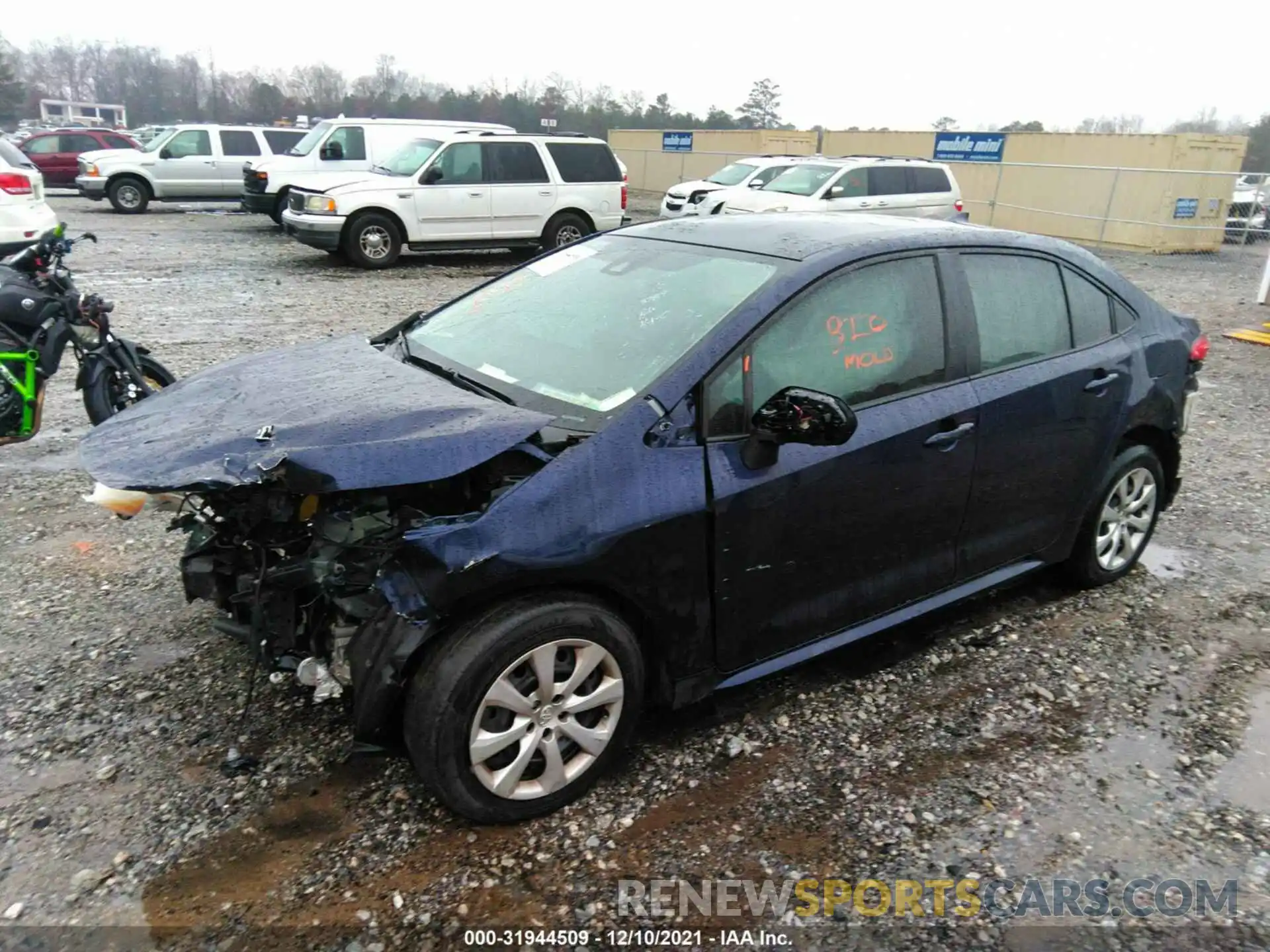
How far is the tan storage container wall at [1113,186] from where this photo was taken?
19.0 m

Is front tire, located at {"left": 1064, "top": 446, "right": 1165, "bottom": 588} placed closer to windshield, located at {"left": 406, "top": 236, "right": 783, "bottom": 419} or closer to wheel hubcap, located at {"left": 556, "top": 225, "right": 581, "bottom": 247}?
windshield, located at {"left": 406, "top": 236, "right": 783, "bottom": 419}

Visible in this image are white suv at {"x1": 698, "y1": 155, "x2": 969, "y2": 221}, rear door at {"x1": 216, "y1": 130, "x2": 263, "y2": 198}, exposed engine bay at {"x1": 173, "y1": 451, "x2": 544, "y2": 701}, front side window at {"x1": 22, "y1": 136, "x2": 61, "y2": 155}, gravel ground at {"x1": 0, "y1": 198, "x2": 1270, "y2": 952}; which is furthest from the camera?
front side window at {"x1": 22, "y1": 136, "x2": 61, "y2": 155}

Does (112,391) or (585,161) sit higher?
(585,161)

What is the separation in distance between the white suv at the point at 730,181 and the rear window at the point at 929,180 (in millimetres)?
2037

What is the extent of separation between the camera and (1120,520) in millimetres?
4121

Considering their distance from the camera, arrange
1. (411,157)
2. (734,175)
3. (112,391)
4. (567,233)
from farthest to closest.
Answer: (734,175)
(567,233)
(411,157)
(112,391)

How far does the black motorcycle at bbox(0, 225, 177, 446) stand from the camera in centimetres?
488

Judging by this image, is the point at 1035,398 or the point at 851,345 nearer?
the point at 851,345

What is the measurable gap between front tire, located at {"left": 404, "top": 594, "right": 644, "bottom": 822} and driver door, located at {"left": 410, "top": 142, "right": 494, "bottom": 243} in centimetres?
1197

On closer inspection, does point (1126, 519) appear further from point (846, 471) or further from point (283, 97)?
point (283, 97)

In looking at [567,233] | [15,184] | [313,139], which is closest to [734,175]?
[567,233]

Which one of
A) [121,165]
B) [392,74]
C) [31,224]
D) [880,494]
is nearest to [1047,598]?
[880,494]

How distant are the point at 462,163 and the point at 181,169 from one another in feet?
32.3

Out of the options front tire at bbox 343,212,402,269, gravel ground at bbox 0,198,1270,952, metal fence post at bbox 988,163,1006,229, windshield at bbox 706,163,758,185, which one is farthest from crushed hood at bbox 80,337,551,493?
metal fence post at bbox 988,163,1006,229
